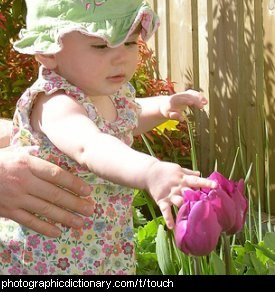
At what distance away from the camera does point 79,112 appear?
6.37ft

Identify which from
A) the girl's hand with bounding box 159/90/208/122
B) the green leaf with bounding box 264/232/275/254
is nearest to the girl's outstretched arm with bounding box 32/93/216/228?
the girl's hand with bounding box 159/90/208/122

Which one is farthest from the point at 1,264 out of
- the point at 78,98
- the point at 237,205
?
the point at 237,205

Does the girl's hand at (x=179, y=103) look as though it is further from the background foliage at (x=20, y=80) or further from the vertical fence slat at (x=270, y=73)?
the vertical fence slat at (x=270, y=73)

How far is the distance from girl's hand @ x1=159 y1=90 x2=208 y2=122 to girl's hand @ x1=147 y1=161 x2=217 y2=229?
0.81 metres

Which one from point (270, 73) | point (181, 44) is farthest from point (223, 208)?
point (181, 44)

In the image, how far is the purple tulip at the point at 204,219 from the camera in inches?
57.2

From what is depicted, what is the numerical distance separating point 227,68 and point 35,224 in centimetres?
286

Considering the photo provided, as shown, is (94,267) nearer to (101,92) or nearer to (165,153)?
(101,92)

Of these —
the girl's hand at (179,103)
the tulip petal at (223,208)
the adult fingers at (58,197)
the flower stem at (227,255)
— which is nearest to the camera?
the tulip petal at (223,208)

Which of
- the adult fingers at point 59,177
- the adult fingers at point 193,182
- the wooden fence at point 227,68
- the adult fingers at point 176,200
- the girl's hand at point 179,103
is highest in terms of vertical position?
the adult fingers at point 193,182

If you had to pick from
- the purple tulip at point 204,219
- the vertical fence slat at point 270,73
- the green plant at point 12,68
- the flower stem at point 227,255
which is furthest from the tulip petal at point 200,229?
the green plant at point 12,68

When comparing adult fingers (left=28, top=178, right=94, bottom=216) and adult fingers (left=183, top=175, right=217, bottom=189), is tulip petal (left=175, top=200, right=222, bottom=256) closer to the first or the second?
adult fingers (left=183, top=175, right=217, bottom=189)

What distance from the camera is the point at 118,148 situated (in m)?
1.66

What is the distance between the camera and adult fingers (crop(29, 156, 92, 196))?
2014mm
